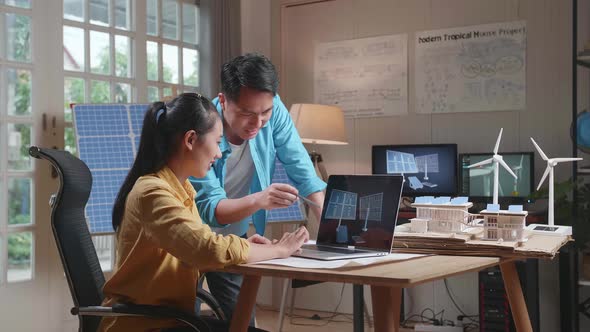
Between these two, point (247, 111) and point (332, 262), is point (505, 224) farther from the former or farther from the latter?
point (247, 111)

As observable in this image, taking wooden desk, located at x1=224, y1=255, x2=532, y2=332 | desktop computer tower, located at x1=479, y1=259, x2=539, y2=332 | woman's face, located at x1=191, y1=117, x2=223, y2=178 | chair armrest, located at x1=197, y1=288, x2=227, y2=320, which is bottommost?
desktop computer tower, located at x1=479, y1=259, x2=539, y2=332

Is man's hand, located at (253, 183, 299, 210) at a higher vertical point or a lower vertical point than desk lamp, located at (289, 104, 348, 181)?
lower

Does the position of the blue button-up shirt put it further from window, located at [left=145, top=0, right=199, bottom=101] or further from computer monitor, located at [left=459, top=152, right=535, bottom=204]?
window, located at [left=145, top=0, right=199, bottom=101]

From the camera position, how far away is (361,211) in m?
1.73

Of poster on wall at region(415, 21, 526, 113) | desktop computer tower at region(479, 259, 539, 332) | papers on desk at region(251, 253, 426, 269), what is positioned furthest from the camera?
poster on wall at region(415, 21, 526, 113)

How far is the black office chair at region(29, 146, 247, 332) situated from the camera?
5.22 feet

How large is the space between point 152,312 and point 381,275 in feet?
1.83

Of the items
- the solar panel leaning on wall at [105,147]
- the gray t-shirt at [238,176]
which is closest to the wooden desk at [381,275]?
the gray t-shirt at [238,176]

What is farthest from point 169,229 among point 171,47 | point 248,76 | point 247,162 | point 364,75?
point 364,75

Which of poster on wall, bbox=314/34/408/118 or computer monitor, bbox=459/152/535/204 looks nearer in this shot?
computer monitor, bbox=459/152/535/204

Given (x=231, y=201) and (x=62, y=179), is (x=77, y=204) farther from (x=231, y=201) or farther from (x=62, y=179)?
(x=231, y=201)

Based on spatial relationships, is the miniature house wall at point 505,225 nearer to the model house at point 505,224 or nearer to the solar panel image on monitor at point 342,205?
the model house at point 505,224

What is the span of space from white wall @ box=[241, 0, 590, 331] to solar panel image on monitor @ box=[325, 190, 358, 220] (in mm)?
2593

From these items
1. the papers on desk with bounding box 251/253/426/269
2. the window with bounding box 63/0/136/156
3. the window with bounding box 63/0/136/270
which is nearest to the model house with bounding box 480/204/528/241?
the papers on desk with bounding box 251/253/426/269
